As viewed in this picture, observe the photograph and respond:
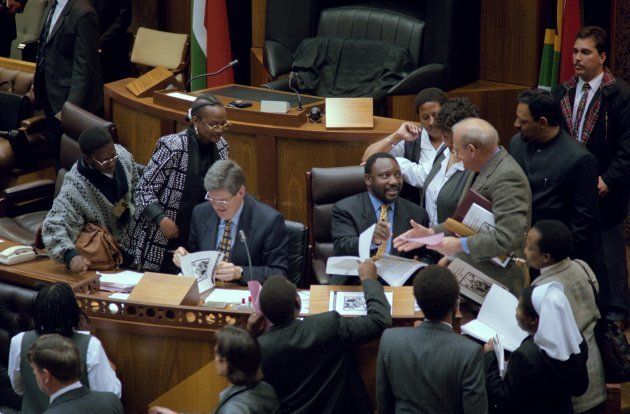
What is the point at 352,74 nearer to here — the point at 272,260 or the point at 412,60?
the point at 412,60

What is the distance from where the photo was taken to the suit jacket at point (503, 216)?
4316mm

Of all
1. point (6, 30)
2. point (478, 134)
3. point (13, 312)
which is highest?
point (478, 134)

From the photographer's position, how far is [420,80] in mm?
7504

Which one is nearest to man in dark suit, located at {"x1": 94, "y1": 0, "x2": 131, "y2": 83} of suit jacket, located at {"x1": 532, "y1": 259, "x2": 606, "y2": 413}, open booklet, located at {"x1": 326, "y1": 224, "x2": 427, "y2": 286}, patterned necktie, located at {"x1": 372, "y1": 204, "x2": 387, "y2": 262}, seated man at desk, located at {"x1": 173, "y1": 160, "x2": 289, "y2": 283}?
seated man at desk, located at {"x1": 173, "y1": 160, "x2": 289, "y2": 283}

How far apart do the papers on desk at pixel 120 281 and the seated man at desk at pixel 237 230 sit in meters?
0.20

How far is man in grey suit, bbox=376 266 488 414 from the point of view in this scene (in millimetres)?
3527

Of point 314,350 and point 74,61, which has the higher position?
point 74,61

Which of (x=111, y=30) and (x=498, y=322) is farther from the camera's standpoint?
(x=111, y=30)

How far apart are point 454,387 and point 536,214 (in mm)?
1527

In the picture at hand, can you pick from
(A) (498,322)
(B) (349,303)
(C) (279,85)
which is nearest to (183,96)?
(C) (279,85)

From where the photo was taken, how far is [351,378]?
3.97 meters

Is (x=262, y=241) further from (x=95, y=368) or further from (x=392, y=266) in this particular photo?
(x=95, y=368)

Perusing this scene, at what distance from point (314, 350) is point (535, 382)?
0.76m

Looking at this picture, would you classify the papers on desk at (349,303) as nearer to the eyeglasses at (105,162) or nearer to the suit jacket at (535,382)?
the suit jacket at (535,382)
